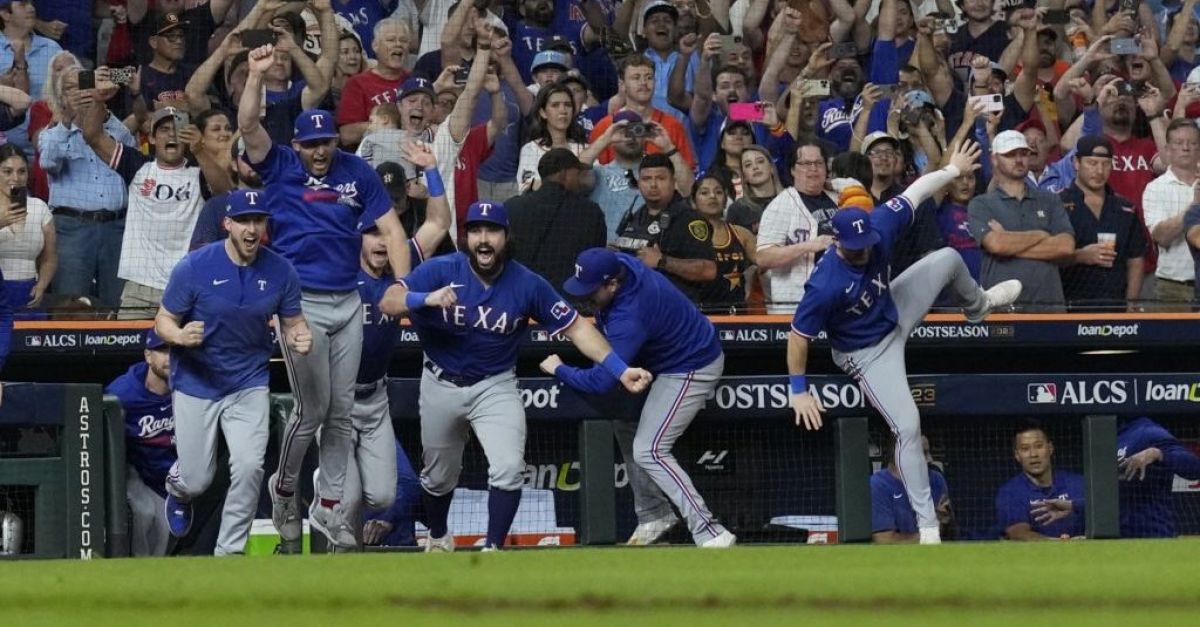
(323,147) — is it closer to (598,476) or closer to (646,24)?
(598,476)

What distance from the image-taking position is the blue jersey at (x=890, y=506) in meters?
9.72

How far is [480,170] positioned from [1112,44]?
179 inches

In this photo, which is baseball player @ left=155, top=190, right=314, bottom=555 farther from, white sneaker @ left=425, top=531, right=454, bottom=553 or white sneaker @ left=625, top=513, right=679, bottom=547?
white sneaker @ left=625, top=513, right=679, bottom=547

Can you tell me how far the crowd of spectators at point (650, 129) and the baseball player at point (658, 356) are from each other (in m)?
0.87

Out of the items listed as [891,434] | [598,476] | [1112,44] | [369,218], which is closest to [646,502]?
[598,476]

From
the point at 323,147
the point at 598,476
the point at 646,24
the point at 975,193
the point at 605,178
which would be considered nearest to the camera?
the point at 323,147

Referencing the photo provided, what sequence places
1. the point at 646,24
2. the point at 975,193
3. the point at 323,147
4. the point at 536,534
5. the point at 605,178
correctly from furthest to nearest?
the point at 646,24
the point at 975,193
the point at 605,178
the point at 536,534
the point at 323,147

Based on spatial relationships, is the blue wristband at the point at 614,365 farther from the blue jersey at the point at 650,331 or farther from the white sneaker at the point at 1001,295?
the white sneaker at the point at 1001,295

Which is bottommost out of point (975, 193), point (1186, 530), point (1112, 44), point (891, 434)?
point (1186, 530)

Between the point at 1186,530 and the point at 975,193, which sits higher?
the point at 975,193

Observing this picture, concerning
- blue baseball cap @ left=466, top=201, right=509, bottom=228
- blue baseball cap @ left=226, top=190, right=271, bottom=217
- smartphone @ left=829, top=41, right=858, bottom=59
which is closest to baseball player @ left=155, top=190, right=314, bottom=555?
blue baseball cap @ left=226, top=190, right=271, bottom=217

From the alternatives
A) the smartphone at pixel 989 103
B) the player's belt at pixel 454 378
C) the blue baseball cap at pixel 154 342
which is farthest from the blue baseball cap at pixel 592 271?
the smartphone at pixel 989 103

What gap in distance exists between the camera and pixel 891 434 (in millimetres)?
9992

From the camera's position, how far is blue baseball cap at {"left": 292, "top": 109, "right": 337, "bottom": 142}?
346 inches
